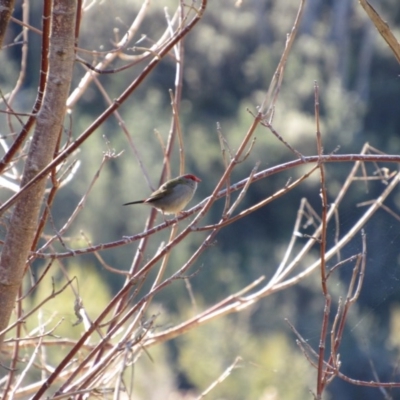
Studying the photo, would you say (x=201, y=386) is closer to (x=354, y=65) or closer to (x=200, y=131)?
(x=200, y=131)

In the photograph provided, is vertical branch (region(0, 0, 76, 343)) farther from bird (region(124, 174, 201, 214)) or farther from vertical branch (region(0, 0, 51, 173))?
bird (region(124, 174, 201, 214))

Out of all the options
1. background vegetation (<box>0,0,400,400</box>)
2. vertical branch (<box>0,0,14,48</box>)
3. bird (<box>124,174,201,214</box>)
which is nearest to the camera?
vertical branch (<box>0,0,14,48</box>)

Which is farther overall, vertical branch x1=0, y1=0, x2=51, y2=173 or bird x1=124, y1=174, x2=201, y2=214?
bird x1=124, y1=174, x2=201, y2=214

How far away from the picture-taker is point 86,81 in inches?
90.7

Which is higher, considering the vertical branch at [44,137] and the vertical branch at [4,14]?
the vertical branch at [4,14]

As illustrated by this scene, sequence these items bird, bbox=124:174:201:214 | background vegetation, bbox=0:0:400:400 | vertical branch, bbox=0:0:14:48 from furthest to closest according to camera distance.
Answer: background vegetation, bbox=0:0:400:400 < bird, bbox=124:174:201:214 < vertical branch, bbox=0:0:14:48

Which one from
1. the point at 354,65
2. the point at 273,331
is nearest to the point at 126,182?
the point at 273,331

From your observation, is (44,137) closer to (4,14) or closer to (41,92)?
(41,92)

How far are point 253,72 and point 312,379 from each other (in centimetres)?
873

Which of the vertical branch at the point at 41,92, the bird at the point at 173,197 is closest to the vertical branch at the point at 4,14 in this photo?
the vertical branch at the point at 41,92

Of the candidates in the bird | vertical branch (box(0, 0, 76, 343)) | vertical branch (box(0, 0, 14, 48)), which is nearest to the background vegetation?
the bird

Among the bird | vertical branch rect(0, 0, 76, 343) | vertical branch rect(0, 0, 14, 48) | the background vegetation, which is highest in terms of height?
vertical branch rect(0, 0, 14, 48)

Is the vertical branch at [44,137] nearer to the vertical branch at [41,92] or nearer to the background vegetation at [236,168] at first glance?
the vertical branch at [41,92]

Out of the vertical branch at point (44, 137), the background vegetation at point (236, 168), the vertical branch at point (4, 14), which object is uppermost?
the vertical branch at point (4, 14)
